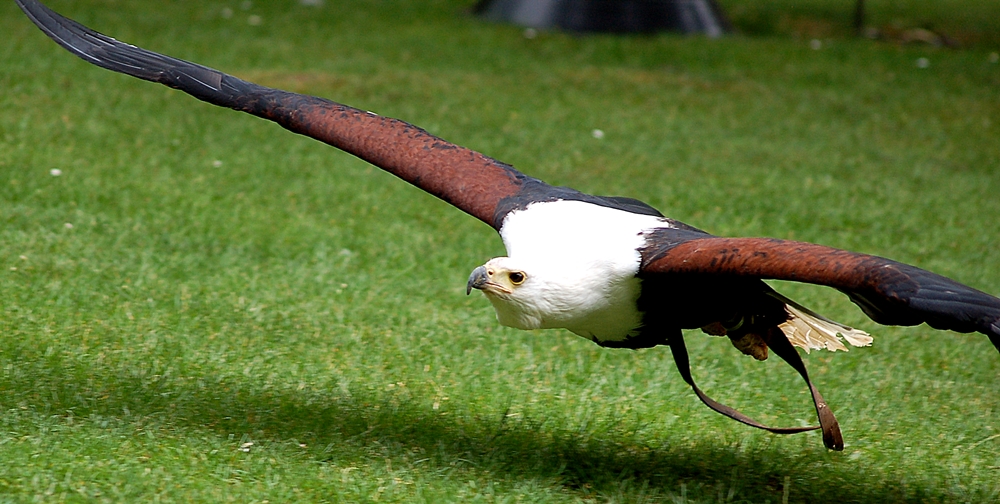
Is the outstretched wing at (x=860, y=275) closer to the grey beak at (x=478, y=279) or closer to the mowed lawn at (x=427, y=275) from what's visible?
the grey beak at (x=478, y=279)

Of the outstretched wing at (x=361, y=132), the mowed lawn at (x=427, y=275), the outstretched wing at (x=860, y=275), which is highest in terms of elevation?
the outstretched wing at (x=361, y=132)

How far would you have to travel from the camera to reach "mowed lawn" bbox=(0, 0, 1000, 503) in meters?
3.97

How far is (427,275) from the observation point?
6.16 m

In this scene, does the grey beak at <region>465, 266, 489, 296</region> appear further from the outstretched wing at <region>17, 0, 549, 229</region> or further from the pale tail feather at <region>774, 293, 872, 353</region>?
the pale tail feather at <region>774, 293, 872, 353</region>

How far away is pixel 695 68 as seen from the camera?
11.8m

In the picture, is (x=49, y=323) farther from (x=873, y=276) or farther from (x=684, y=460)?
(x=873, y=276)

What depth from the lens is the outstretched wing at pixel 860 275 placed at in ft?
9.80

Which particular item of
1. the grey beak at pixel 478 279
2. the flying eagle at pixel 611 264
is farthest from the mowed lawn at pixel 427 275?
the grey beak at pixel 478 279

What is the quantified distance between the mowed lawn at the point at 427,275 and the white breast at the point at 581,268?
593mm

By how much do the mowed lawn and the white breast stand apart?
0.59 metres

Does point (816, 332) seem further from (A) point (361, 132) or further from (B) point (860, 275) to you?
(A) point (361, 132)

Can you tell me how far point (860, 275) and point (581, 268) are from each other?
2.84 ft

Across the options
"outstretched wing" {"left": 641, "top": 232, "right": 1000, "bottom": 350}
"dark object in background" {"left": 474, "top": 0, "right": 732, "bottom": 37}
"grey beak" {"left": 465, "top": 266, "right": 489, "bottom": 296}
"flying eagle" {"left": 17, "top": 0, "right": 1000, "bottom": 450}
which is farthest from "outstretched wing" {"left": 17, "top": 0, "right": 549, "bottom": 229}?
"dark object in background" {"left": 474, "top": 0, "right": 732, "bottom": 37}

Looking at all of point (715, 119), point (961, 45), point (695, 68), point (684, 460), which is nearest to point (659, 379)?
point (684, 460)
